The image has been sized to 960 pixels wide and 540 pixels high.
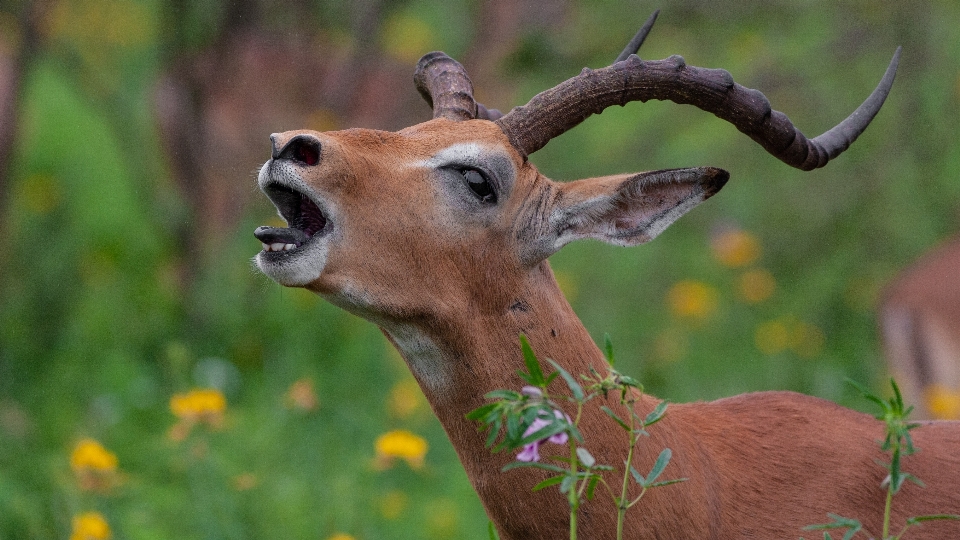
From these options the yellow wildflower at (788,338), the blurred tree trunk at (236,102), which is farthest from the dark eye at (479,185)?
the blurred tree trunk at (236,102)

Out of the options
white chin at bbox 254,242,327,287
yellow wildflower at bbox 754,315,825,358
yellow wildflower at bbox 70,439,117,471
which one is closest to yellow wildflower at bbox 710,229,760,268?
yellow wildflower at bbox 754,315,825,358

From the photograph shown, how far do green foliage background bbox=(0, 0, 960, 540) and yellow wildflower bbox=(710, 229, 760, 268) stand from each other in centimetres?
20

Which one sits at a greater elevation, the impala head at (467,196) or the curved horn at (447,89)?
the curved horn at (447,89)

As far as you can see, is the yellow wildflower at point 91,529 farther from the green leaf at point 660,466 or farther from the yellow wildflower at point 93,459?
the green leaf at point 660,466

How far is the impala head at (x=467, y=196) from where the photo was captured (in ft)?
11.7

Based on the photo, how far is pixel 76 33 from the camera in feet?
29.3

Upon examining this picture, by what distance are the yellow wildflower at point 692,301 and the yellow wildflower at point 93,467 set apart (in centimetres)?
422

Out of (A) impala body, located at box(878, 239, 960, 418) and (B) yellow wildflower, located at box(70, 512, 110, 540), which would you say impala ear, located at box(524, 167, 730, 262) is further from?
(A) impala body, located at box(878, 239, 960, 418)

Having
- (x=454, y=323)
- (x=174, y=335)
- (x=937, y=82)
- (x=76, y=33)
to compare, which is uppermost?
(x=76, y=33)

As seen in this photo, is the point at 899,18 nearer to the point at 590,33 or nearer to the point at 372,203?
the point at 590,33

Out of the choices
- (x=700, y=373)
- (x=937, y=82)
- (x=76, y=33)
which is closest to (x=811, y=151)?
(x=700, y=373)

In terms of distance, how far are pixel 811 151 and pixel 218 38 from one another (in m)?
5.03

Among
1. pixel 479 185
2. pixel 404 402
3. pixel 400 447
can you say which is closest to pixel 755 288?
pixel 404 402

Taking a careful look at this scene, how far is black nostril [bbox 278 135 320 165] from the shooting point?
3531mm
